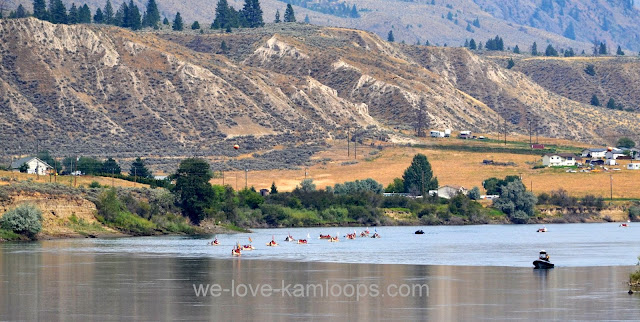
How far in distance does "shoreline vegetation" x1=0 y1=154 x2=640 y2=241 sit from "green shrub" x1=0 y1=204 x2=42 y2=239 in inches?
7.1

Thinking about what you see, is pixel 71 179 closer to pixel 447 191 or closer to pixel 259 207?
pixel 259 207

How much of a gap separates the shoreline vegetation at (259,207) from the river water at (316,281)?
7.64 metres


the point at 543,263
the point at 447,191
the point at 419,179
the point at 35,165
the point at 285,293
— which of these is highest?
the point at 35,165

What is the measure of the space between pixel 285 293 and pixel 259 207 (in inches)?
3482

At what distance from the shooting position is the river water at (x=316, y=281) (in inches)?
2103

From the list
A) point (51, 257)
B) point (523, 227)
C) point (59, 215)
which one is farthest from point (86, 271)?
point (523, 227)

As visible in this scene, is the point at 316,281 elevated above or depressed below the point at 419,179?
below

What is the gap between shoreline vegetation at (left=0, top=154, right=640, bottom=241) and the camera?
379 ft

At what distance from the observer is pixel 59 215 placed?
115312mm

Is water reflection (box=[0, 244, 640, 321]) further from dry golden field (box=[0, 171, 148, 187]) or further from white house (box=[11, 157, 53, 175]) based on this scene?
white house (box=[11, 157, 53, 175])

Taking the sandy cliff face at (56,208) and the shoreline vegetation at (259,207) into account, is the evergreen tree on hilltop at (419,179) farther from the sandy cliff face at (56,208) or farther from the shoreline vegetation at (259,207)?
the sandy cliff face at (56,208)

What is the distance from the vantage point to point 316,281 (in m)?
67.4

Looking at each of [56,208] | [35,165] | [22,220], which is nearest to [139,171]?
[35,165]

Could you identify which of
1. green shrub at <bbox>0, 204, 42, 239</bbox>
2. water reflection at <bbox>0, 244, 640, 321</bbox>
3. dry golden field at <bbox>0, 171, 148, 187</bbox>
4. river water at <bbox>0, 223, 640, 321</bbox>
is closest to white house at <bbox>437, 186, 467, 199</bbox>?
dry golden field at <bbox>0, 171, 148, 187</bbox>
